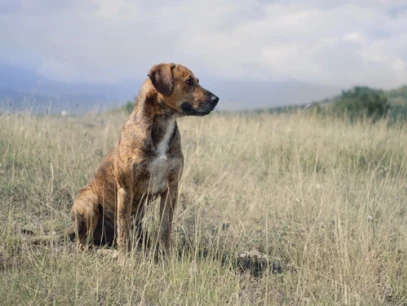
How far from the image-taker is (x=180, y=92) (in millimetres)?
5090

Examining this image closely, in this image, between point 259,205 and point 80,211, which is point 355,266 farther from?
point 80,211

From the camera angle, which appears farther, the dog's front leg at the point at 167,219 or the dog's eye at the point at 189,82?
the dog's front leg at the point at 167,219

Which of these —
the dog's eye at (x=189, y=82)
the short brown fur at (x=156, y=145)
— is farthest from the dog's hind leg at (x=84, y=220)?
the dog's eye at (x=189, y=82)

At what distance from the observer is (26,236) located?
A: 559 cm

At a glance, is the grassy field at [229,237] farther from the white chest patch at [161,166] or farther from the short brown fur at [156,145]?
the white chest patch at [161,166]

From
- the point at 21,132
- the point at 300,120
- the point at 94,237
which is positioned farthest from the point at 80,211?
the point at 300,120

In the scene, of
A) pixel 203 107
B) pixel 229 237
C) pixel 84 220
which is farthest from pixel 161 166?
pixel 229 237

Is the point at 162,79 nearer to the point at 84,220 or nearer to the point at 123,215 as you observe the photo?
the point at 123,215

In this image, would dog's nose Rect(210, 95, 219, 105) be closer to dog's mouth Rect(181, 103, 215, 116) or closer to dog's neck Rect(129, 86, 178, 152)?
dog's mouth Rect(181, 103, 215, 116)

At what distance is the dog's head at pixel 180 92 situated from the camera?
5039 mm

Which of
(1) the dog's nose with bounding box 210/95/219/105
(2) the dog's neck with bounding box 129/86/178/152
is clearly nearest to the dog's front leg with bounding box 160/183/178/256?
(2) the dog's neck with bounding box 129/86/178/152

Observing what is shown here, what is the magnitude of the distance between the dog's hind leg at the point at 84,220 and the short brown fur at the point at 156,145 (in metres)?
0.11

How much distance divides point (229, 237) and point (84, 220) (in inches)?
58.7

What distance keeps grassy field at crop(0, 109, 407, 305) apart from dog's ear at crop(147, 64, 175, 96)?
1.20 metres
